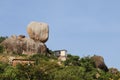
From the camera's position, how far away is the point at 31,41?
63.8 meters

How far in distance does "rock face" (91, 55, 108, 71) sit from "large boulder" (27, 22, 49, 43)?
5998mm

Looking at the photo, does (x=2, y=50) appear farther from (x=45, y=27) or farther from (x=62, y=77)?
(x=62, y=77)

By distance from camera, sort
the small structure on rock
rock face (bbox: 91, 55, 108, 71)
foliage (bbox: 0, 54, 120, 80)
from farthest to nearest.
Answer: rock face (bbox: 91, 55, 108, 71), the small structure on rock, foliage (bbox: 0, 54, 120, 80)

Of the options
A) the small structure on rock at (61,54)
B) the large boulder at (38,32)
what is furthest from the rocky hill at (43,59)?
the small structure on rock at (61,54)

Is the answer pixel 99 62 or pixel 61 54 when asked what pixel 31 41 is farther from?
pixel 99 62

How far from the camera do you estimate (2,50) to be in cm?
6191

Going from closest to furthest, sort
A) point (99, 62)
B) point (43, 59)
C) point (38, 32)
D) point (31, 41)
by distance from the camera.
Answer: point (43, 59) < point (31, 41) < point (99, 62) < point (38, 32)

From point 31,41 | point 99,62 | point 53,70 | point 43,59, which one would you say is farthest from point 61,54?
point 53,70

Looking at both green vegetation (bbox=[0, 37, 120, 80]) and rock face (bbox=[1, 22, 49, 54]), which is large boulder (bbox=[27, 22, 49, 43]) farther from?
green vegetation (bbox=[0, 37, 120, 80])

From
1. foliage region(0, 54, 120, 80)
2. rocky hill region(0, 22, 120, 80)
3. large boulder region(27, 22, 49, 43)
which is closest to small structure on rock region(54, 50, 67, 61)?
rocky hill region(0, 22, 120, 80)

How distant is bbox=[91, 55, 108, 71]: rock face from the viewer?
63.8 m

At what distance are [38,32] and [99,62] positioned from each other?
7.70 meters

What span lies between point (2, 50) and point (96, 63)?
1057 cm

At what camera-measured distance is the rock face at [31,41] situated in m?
62.2
